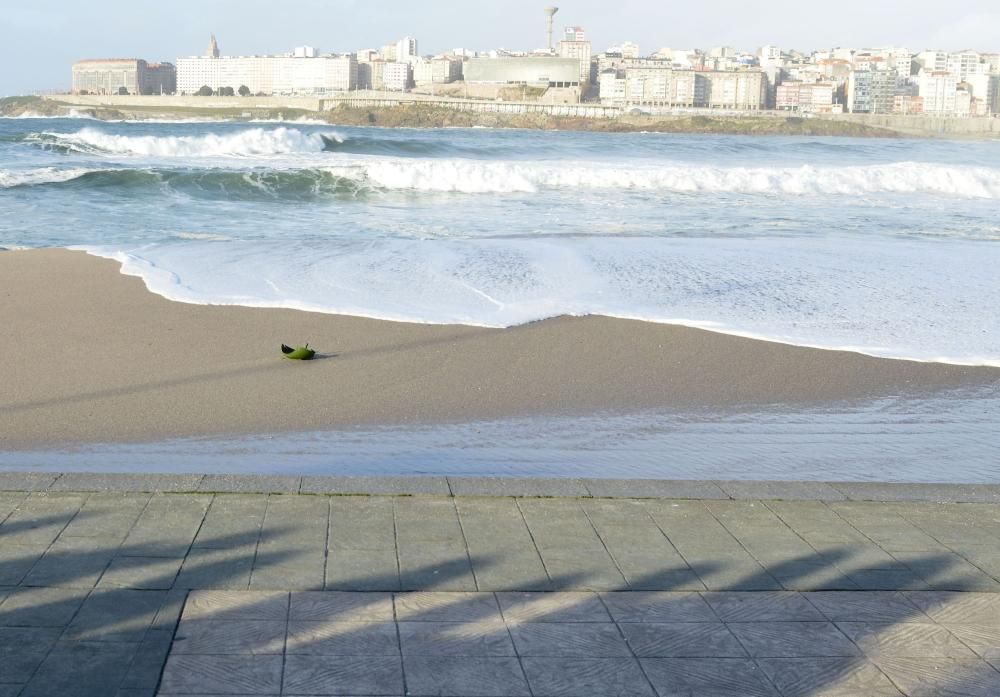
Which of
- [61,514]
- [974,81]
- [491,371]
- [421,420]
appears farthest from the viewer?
[974,81]

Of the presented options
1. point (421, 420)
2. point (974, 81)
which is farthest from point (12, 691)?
point (974, 81)

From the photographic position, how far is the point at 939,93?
128m

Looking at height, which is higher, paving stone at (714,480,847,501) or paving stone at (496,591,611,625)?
paving stone at (714,480,847,501)

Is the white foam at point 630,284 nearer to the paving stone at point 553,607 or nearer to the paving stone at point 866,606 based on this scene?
the paving stone at point 866,606

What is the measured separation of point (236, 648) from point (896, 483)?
3.16m

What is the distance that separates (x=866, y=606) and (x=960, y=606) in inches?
12.6

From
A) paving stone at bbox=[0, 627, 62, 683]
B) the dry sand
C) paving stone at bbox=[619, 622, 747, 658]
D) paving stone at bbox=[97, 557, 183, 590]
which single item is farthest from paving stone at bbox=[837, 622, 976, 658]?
the dry sand

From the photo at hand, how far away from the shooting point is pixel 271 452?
582 centimetres

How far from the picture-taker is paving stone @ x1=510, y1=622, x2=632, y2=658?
3.34 metres

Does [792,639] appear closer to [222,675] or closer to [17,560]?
[222,675]

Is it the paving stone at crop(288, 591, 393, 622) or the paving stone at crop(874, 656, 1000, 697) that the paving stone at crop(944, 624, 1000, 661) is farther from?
the paving stone at crop(288, 591, 393, 622)

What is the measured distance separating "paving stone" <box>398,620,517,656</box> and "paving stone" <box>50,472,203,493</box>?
1543 millimetres

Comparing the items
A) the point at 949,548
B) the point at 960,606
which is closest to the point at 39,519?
the point at 960,606

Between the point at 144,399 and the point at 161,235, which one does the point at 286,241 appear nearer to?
the point at 161,235
